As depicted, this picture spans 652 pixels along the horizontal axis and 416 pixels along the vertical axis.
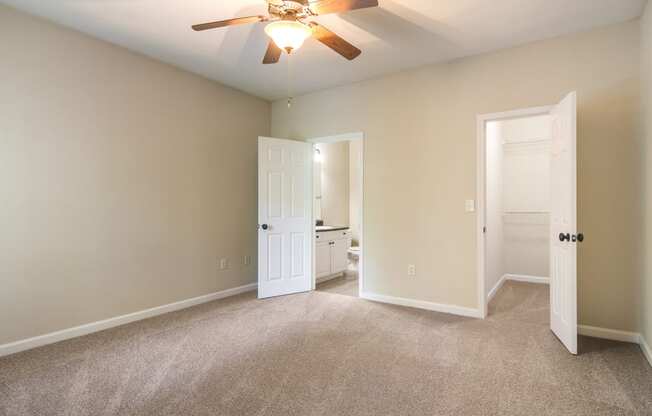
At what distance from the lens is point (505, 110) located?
11.0ft

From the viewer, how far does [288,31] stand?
86.3 inches

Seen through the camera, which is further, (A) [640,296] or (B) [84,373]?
(A) [640,296]

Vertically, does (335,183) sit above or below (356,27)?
below

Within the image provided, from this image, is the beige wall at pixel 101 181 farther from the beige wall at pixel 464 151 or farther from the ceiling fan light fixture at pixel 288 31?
the ceiling fan light fixture at pixel 288 31

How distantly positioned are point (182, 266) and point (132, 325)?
30.8 inches

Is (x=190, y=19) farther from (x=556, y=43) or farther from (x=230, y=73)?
(x=556, y=43)

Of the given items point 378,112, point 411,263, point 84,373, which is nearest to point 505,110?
point 378,112

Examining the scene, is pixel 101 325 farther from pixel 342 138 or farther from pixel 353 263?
pixel 353 263

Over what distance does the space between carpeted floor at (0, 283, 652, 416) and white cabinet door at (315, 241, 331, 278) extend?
1601mm

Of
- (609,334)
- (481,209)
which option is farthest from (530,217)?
(609,334)

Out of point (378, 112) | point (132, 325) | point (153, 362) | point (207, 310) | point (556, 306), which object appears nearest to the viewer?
point (153, 362)

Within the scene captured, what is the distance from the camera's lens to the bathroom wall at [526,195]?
510 centimetres

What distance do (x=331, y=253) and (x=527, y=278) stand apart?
301 centimetres

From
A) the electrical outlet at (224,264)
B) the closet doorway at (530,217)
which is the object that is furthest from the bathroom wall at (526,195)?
the electrical outlet at (224,264)
